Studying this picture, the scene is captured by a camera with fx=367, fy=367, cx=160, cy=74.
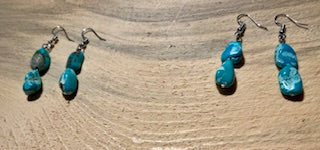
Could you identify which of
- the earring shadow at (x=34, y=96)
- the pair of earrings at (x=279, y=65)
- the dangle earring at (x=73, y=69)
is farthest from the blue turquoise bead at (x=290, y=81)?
the earring shadow at (x=34, y=96)

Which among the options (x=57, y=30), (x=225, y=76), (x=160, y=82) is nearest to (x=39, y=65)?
(x=57, y=30)

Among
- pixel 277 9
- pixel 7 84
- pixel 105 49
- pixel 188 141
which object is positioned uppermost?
pixel 277 9

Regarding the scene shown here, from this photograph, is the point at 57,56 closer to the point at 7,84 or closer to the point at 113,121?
the point at 7,84

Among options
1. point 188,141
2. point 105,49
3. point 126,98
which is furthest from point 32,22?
point 188,141

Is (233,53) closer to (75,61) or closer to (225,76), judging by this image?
(225,76)

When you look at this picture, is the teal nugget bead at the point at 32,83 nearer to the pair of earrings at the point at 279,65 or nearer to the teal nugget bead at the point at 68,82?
the teal nugget bead at the point at 68,82

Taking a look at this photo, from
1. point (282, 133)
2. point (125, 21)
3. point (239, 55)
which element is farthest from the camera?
point (125, 21)

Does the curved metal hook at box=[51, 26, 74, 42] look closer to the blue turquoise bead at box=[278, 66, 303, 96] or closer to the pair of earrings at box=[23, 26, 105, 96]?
the pair of earrings at box=[23, 26, 105, 96]

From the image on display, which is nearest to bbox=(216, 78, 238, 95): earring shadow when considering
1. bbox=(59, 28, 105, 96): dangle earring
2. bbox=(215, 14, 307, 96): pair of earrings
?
bbox=(215, 14, 307, 96): pair of earrings

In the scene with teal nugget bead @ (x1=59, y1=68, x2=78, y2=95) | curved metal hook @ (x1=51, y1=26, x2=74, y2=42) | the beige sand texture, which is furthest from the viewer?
curved metal hook @ (x1=51, y1=26, x2=74, y2=42)
